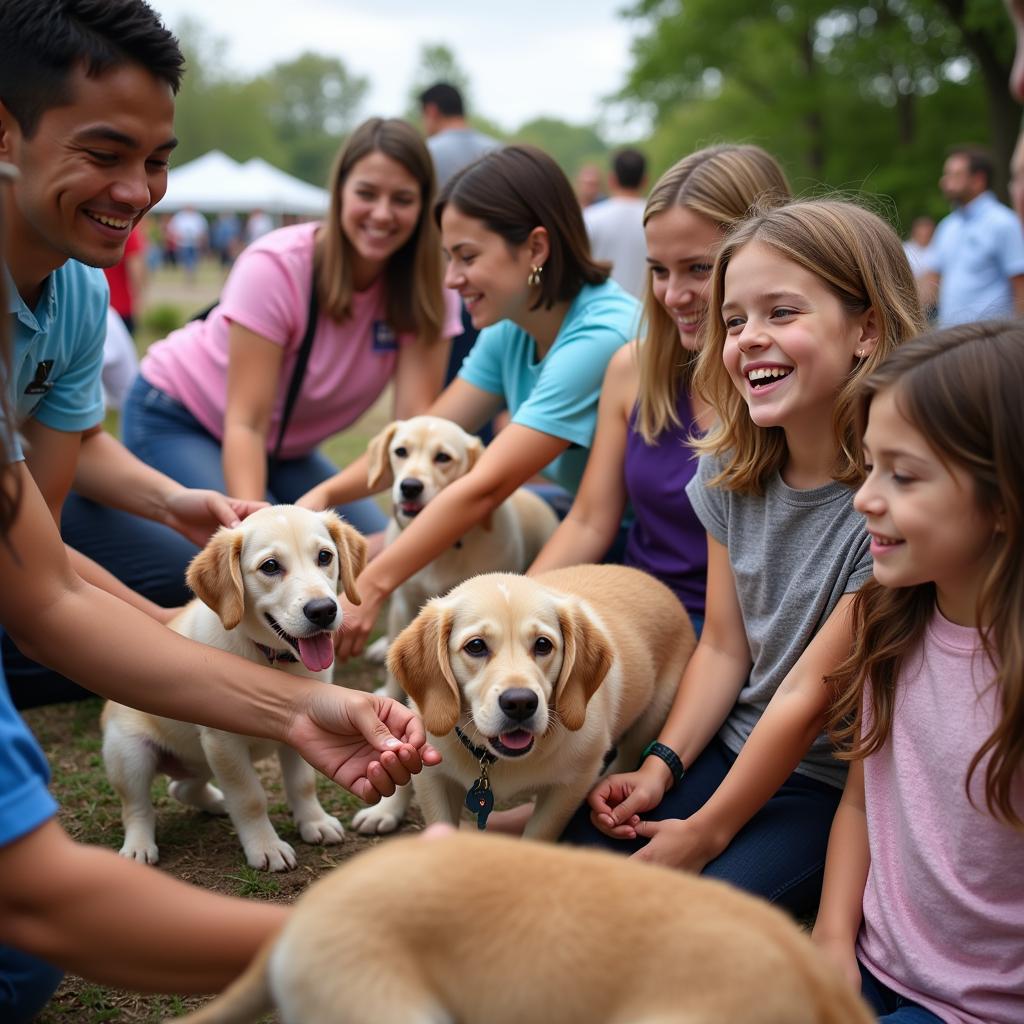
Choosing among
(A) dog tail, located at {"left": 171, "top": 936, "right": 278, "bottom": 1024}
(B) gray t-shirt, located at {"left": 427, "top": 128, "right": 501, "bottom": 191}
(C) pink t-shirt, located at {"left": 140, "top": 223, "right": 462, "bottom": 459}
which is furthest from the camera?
(B) gray t-shirt, located at {"left": 427, "top": 128, "right": 501, "bottom": 191}

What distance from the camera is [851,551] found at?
2.81m

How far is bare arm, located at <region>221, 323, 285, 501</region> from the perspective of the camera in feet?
16.1

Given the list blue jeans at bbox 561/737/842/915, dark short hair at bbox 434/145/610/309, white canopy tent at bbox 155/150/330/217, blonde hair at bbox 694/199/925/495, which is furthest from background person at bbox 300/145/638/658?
white canopy tent at bbox 155/150/330/217

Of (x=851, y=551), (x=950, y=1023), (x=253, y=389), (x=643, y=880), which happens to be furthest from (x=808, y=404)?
(x=253, y=389)

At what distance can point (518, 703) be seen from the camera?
2.73 metres

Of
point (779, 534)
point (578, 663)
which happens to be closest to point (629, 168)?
point (779, 534)

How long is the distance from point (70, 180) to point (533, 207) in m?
2.16

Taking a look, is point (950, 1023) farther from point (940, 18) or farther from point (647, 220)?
point (940, 18)

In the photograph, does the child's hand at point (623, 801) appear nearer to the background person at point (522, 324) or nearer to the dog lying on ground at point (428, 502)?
the background person at point (522, 324)

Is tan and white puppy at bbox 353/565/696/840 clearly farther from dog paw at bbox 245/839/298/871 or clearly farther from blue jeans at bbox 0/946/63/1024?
blue jeans at bbox 0/946/63/1024

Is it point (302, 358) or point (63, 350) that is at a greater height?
point (63, 350)

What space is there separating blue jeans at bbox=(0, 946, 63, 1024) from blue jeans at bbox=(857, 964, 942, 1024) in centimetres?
168

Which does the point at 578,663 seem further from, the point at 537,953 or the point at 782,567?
the point at 537,953

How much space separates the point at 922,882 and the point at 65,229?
2524 millimetres
